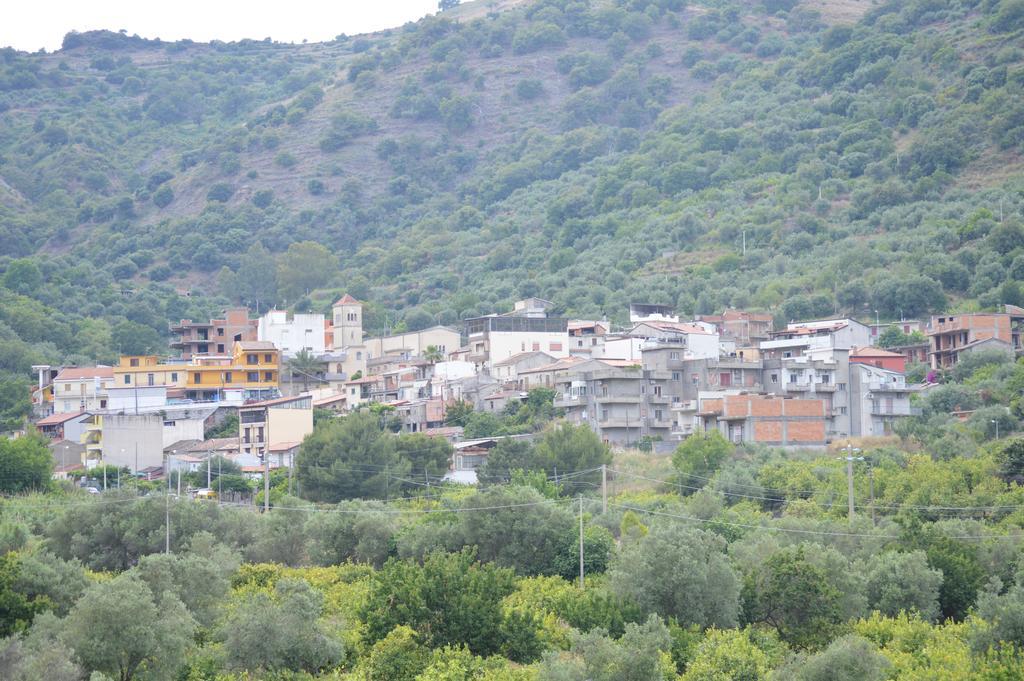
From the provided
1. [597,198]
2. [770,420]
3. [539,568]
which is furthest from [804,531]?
[597,198]

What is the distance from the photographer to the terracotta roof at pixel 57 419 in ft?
296

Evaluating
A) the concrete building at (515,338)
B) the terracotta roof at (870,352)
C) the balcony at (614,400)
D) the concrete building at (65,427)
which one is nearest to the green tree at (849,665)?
the balcony at (614,400)

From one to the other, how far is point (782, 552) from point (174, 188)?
143 meters

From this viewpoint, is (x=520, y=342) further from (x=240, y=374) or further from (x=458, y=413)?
(x=240, y=374)

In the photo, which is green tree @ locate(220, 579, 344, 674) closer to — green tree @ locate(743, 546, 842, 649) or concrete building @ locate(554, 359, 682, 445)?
green tree @ locate(743, 546, 842, 649)

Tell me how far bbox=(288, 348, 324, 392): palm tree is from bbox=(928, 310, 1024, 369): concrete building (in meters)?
36.0

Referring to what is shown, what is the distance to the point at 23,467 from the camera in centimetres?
7306

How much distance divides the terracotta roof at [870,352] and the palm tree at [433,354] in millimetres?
23602

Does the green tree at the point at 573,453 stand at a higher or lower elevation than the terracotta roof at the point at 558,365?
lower

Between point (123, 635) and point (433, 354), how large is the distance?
59.3 meters

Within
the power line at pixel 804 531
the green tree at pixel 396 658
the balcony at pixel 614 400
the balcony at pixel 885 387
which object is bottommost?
the green tree at pixel 396 658

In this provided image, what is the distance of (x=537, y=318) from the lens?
98750mm

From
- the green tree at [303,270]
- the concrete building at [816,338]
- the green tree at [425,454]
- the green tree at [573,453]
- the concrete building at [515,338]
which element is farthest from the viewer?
the green tree at [303,270]

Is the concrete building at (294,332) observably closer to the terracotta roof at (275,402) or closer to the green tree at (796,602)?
the terracotta roof at (275,402)
